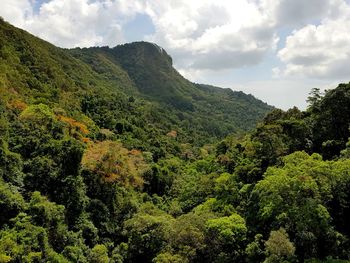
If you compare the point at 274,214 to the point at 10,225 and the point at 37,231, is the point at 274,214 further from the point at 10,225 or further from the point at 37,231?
the point at 10,225

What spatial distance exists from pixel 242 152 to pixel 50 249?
96.9 ft

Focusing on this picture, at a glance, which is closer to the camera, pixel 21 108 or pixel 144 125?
pixel 21 108

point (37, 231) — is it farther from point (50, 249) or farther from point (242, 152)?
point (242, 152)

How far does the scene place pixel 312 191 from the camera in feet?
103

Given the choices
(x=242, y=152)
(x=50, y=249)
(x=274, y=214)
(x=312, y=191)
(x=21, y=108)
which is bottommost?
(x=50, y=249)

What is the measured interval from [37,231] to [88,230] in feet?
23.9

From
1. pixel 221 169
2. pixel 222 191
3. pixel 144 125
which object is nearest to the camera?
pixel 222 191

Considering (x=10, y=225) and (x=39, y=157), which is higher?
(x=39, y=157)

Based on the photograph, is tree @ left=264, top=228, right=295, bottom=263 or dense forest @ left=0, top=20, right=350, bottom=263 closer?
tree @ left=264, top=228, right=295, bottom=263

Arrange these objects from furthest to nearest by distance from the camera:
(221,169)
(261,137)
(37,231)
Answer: (221,169) < (261,137) < (37,231)

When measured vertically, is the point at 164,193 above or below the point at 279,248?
above

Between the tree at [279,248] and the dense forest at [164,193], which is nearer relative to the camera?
the tree at [279,248]

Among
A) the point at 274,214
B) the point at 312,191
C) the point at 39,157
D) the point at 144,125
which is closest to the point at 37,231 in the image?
the point at 39,157

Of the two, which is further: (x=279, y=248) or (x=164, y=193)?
(x=164, y=193)
